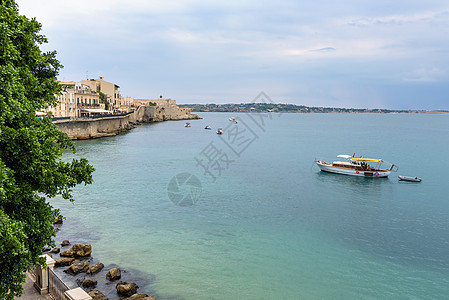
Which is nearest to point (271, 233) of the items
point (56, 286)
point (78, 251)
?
point (78, 251)

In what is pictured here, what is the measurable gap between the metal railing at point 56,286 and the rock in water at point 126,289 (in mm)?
3842

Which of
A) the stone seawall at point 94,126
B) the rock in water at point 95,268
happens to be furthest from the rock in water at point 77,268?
the stone seawall at point 94,126

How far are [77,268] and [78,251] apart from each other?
1968 millimetres

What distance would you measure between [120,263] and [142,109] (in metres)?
144

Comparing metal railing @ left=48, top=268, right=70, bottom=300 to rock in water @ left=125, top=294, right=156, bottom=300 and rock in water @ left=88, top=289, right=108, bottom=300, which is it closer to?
rock in water @ left=88, top=289, right=108, bottom=300

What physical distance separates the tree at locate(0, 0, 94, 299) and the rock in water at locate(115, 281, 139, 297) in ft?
19.1

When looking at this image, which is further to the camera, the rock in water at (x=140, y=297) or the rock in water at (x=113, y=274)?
the rock in water at (x=113, y=274)

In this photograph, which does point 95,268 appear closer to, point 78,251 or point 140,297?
point 78,251

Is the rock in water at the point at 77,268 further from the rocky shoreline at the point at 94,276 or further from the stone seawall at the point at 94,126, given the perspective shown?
the stone seawall at the point at 94,126

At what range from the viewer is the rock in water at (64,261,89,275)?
674 inches

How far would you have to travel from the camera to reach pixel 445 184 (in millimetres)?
42094

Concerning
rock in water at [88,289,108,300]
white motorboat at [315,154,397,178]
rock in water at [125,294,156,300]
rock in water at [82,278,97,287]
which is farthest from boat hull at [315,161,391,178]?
rock in water at [88,289,108,300]

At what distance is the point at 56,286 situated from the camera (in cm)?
1148

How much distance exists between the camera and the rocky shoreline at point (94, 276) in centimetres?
1523
